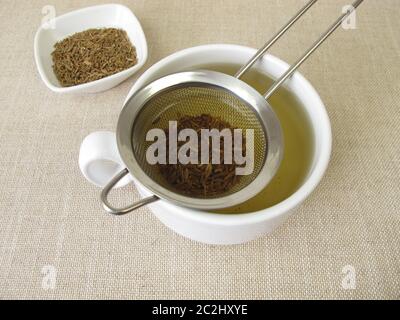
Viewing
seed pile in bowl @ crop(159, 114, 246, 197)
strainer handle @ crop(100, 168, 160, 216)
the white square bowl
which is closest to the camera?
strainer handle @ crop(100, 168, 160, 216)

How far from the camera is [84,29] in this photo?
0.96 metres

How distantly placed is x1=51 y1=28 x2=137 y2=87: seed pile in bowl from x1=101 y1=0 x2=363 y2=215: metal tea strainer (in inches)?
10.6

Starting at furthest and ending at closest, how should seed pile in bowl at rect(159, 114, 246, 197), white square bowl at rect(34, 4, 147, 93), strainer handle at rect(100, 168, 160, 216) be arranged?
white square bowl at rect(34, 4, 147, 93) → seed pile in bowl at rect(159, 114, 246, 197) → strainer handle at rect(100, 168, 160, 216)

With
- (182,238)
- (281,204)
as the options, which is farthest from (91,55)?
(281,204)

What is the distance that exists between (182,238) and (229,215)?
0.60 feet

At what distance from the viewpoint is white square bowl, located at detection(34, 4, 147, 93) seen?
0.82 meters

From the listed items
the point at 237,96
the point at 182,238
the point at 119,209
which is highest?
the point at 237,96

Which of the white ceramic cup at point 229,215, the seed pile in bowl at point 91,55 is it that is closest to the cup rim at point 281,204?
the white ceramic cup at point 229,215

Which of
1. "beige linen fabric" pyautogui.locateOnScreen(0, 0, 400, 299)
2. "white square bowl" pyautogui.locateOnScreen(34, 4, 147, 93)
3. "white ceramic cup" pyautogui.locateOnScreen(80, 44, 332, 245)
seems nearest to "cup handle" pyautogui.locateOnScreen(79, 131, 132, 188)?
"white ceramic cup" pyautogui.locateOnScreen(80, 44, 332, 245)

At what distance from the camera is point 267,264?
661 millimetres

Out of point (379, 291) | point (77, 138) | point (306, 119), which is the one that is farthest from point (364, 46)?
point (77, 138)

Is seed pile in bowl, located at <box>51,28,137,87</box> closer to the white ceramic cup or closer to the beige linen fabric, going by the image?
the beige linen fabric

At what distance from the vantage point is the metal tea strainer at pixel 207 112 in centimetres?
56

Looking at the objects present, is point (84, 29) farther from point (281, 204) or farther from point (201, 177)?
point (281, 204)
